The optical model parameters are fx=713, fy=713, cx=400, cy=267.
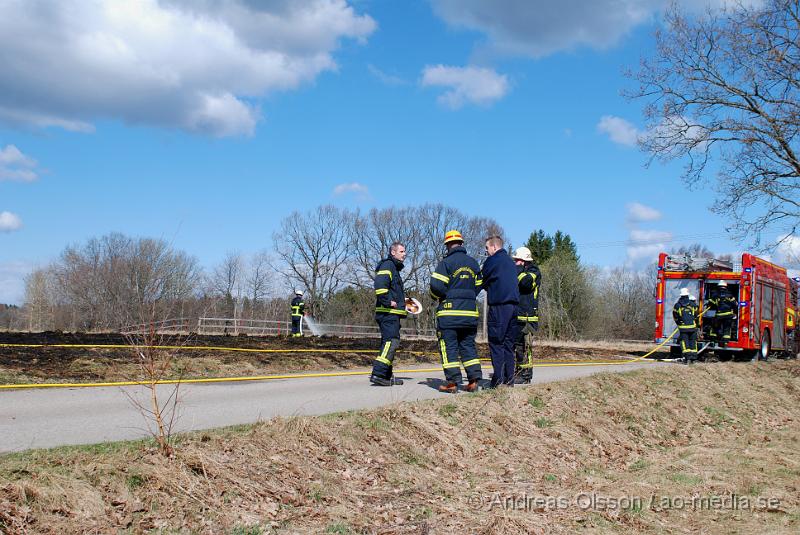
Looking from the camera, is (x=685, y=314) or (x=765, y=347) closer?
(x=685, y=314)

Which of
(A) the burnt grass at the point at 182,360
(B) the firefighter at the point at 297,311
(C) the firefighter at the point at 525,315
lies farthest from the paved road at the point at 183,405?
(B) the firefighter at the point at 297,311

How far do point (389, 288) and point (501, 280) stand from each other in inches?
63.6

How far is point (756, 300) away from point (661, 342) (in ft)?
9.73

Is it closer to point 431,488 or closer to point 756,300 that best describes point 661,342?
point 756,300

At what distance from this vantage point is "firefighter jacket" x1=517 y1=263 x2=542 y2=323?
1149 cm

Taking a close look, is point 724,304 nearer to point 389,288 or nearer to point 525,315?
point 525,315

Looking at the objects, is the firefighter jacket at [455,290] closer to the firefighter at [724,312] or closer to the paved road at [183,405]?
the paved road at [183,405]

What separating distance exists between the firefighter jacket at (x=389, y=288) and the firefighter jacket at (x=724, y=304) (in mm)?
13810

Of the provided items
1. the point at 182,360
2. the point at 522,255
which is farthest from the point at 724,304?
the point at 182,360

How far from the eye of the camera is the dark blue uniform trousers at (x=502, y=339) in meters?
10.3

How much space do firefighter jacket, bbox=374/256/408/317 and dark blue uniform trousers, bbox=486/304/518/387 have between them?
1.32 meters

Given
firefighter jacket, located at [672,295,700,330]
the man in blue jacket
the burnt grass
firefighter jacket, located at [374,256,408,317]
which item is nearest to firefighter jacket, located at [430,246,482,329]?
the man in blue jacket

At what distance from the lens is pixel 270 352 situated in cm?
1573

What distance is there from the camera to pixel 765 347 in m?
22.2
